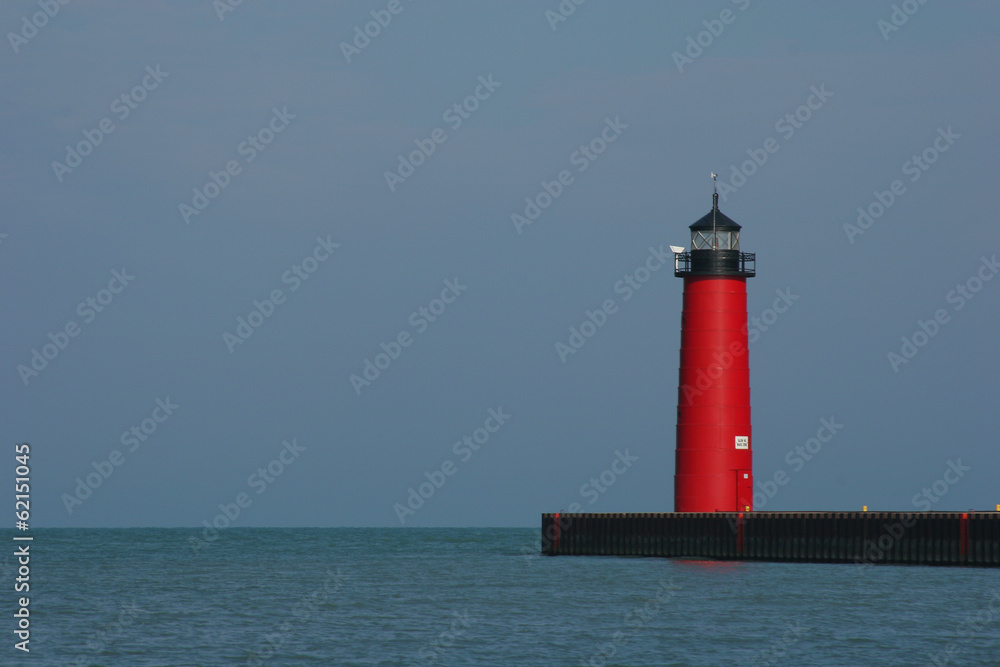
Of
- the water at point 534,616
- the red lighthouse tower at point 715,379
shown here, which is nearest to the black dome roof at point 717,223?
the red lighthouse tower at point 715,379

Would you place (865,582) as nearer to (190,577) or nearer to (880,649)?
(880,649)

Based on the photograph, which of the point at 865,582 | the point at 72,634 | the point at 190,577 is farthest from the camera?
the point at 190,577

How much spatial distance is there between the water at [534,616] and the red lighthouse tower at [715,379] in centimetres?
282

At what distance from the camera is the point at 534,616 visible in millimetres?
37094

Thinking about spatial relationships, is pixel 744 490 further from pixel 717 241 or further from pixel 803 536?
pixel 717 241

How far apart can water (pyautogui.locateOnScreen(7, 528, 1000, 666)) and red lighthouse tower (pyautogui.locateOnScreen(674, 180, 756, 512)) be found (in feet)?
9.25

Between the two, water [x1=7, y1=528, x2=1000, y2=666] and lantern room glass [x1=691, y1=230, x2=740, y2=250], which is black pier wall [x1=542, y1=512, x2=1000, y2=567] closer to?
water [x1=7, y1=528, x2=1000, y2=666]

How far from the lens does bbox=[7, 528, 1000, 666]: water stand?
30594 mm

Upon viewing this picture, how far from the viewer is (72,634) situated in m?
35.2

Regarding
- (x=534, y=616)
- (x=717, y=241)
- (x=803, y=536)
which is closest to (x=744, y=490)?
(x=803, y=536)

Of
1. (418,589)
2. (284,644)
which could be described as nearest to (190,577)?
(418,589)

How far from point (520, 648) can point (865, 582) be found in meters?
16.0

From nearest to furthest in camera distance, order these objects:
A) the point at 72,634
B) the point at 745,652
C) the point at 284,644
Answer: the point at 745,652 < the point at 284,644 < the point at 72,634

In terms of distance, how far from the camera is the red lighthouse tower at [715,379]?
49.3 m
